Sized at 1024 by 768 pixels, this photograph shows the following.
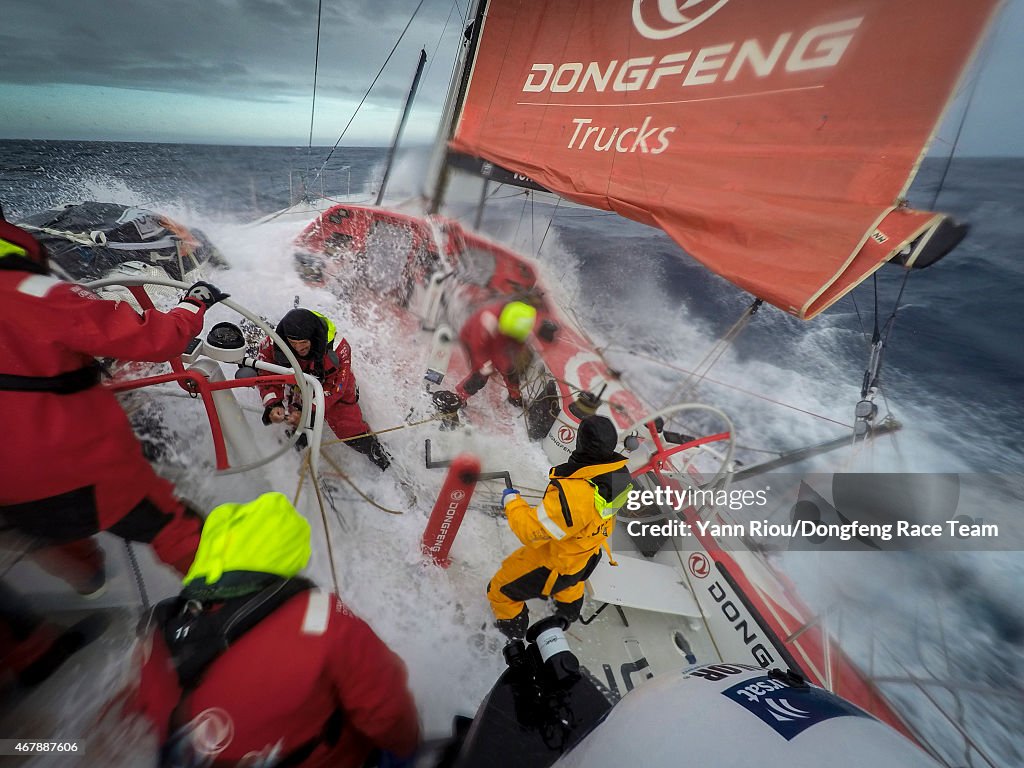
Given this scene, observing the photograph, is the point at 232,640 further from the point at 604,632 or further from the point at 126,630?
the point at 604,632

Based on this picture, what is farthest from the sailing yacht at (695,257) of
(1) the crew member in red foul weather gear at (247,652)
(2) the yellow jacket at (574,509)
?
(1) the crew member in red foul weather gear at (247,652)

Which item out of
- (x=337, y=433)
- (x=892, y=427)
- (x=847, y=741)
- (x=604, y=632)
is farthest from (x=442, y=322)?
(x=847, y=741)

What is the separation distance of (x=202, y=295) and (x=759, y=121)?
7.64ft

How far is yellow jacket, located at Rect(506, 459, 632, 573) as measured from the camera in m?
1.69

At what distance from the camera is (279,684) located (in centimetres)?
94

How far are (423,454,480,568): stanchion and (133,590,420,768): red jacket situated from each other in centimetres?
106

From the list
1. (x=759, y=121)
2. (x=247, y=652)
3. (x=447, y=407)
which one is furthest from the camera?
(x=447, y=407)

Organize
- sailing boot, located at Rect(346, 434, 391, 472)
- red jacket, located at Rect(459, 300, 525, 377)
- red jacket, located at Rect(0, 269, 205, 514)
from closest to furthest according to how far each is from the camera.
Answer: red jacket, located at Rect(0, 269, 205, 514) → sailing boot, located at Rect(346, 434, 391, 472) → red jacket, located at Rect(459, 300, 525, 377)

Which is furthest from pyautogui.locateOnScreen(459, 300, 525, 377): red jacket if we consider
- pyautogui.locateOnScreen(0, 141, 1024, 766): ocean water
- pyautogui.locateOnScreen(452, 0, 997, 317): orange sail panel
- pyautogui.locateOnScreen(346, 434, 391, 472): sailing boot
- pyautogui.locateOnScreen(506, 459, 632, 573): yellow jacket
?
pyautogui.locateOnScreen(506, 459, 632, 573): yellow jacket

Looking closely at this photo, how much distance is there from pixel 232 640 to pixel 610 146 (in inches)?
104

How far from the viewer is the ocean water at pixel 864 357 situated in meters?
3.12

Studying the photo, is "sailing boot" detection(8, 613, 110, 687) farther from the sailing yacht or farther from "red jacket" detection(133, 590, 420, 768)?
"red jacket" detection(133, 590, 420, 768)

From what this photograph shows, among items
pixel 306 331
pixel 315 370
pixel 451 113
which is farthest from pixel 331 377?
pixel 451 113

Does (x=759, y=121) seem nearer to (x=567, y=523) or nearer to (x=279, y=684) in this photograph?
(x=567, y=523)
